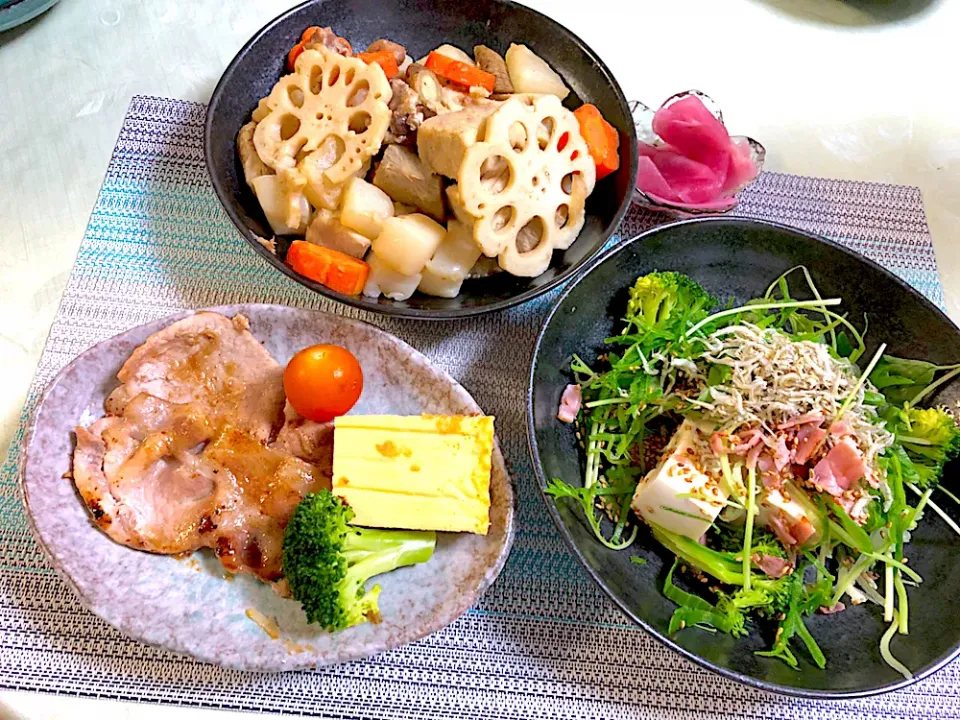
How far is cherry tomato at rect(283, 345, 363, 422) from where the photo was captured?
1.69m

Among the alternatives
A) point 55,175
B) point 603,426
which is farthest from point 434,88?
point 55,175

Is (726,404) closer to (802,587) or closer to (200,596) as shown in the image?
(802,587)

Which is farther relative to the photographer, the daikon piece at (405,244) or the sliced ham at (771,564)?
the daikon piece at (405,244)

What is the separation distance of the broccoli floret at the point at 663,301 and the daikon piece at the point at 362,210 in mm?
679

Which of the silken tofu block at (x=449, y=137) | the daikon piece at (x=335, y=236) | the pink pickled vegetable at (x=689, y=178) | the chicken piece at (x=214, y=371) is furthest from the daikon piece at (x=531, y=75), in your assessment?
the chicken piece at (x=214, y=371)

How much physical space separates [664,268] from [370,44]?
45.6 inches

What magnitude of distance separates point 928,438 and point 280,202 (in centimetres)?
171

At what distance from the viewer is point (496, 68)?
218 centimetres

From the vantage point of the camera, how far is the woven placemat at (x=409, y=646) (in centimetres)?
159

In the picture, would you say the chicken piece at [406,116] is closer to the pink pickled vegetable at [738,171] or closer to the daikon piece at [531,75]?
the daikon piece at [531,75]

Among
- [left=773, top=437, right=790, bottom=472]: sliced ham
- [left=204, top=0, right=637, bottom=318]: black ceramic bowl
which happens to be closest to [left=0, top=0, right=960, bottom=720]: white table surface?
[left=204, top=0, right=637, bottom=318]: black ceramic bowl

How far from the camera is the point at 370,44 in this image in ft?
7.47

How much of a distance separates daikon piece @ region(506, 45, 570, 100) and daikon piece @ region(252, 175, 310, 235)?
29.1 inches

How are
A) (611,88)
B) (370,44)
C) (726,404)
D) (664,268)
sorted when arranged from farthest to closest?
(370,44)
(611,88)
(664,268)
(726,404)
